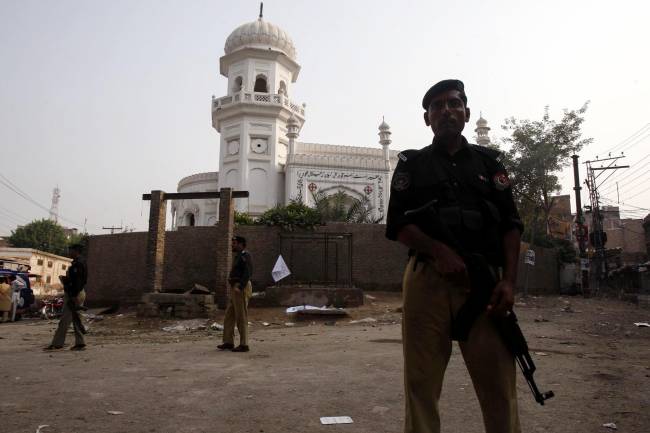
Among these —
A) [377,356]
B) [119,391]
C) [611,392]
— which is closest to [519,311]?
[377,356]

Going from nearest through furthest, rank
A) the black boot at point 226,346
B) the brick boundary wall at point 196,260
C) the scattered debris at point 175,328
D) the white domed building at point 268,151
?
1. the black boot at point 226,346
2. the scattered debris at point 175,328
3. the brick boundary wall at point 196,260
4. the white domed building at point 268,151

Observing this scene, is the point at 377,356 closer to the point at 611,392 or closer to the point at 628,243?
the point at 611,392

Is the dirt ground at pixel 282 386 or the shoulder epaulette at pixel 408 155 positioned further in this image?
the dirt ground at pixel 282 386

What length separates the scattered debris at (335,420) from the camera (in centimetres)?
316

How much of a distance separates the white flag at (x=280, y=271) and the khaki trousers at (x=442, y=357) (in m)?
11.1

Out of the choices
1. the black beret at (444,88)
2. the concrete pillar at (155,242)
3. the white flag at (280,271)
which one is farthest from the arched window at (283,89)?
the black beret at (444,88)

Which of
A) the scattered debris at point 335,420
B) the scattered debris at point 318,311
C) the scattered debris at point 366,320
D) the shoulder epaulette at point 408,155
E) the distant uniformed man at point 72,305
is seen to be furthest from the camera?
the scattered debris at point 318,311

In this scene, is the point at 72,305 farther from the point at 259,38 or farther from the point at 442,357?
the point at 259,38

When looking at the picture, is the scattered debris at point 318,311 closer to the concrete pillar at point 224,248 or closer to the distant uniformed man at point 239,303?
the concrete pillar at point 224,248

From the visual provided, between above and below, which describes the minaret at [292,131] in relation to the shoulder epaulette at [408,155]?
above

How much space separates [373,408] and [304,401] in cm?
55

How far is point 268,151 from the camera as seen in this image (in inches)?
1065

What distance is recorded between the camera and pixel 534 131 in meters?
20.2

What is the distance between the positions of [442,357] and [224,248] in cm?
1074
